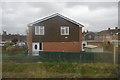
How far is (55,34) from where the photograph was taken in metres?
17.9

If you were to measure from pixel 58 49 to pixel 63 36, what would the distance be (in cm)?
198

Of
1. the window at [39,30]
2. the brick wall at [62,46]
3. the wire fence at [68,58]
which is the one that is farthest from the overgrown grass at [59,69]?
the window at [39,30]

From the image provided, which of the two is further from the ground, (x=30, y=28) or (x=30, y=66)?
(x=30, y=28)

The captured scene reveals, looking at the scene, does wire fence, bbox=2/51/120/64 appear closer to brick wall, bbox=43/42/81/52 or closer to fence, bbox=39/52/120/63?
fence, bbox=39/52/120/63

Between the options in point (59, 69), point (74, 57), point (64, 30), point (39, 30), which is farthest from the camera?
point (64, 30)

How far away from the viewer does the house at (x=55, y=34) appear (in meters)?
17.6

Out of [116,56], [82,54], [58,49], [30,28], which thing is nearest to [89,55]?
[82,54]

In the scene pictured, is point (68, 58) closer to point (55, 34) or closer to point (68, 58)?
point (68, 58)

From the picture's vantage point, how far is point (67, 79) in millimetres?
6848

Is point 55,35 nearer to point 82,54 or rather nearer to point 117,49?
point 82,54

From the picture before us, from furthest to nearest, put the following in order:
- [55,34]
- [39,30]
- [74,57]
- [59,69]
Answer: [55,34], [39,30], [74,57], [59,69]

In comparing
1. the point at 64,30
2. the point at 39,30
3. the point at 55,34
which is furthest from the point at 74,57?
the point at 39,30

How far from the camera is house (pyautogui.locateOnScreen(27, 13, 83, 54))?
1759 centimetres

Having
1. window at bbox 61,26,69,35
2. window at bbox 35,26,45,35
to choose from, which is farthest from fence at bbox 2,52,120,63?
window at bbox 61,26,69,35
